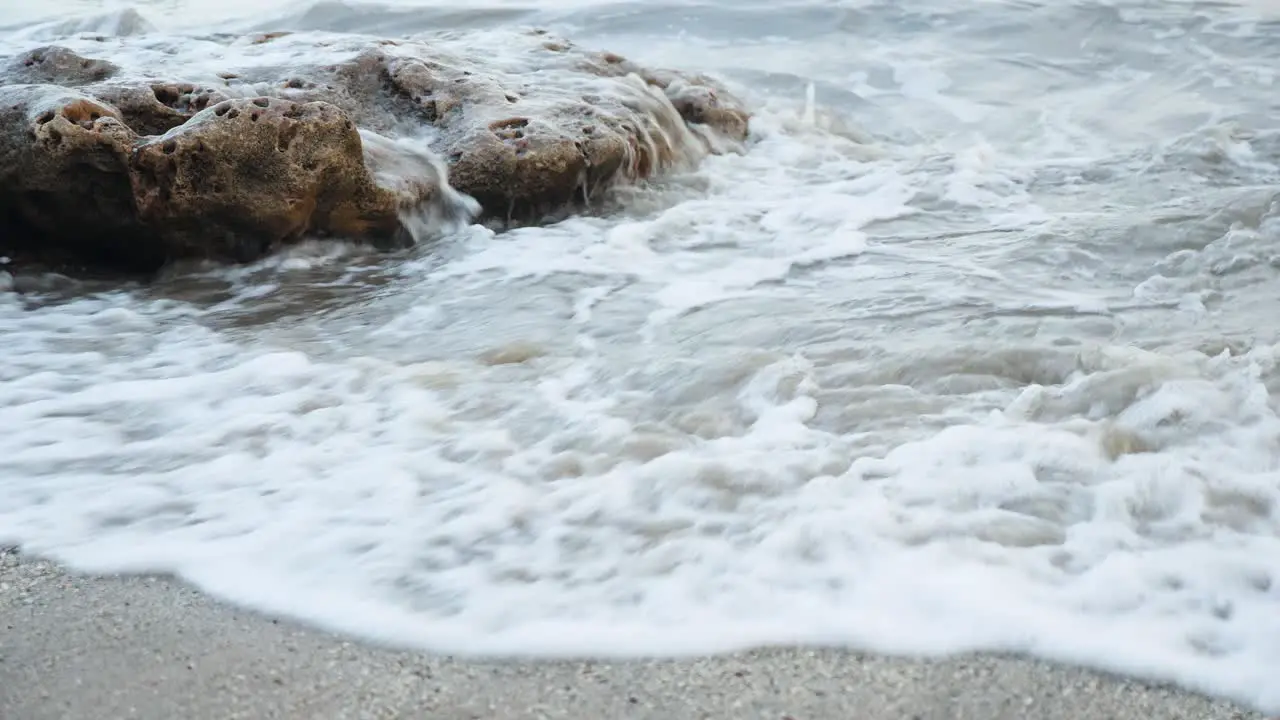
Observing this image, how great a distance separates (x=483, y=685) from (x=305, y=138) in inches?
113

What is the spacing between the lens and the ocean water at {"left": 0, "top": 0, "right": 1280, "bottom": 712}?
2.07 metres

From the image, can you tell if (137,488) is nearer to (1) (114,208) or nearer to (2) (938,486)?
(2) (938,486)

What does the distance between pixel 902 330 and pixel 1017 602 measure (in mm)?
1489

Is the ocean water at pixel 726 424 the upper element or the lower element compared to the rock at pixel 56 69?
lower

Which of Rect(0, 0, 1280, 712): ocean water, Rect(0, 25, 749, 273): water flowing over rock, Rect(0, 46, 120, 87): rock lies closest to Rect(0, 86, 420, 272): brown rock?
Rect(0, 25, 749, 273): water flowing over rock

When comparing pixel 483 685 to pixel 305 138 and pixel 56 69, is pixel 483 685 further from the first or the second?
pixel 56 69

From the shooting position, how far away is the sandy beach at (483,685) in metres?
1.78

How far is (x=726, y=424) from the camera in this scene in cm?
283

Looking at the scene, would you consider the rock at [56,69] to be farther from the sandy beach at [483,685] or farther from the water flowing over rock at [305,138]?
the sandy beach at [483,685]

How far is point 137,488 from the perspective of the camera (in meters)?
2.58

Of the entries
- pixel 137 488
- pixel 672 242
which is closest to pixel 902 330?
pixel 672 242

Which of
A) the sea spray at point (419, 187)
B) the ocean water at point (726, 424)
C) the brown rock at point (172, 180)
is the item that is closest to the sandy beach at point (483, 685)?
the ocean water at point (726, 424)

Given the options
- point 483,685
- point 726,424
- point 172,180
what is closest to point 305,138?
point 172,180

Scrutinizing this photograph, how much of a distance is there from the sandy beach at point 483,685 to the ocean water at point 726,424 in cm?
6
